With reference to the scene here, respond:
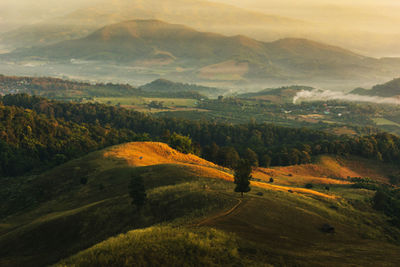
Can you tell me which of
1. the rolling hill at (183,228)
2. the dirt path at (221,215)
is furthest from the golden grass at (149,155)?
the dirt path at (221,215)

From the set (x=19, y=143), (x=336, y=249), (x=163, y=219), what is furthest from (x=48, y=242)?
(x=19, y=143)

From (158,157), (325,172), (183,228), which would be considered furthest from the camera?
(325,172)

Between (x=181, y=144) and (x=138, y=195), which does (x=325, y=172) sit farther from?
(x=138, y=195)

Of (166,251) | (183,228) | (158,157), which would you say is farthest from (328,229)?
(158,157)

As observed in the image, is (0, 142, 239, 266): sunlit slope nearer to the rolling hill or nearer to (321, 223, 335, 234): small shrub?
the rolling hill

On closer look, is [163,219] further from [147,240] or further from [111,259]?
[111,259]

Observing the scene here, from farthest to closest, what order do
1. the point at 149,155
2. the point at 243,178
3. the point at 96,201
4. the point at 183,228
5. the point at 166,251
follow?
1. the point at 149,155
2. the point at 96,201
3. the point at 243,178
4. the point at 183,228
5. the point at 166,251

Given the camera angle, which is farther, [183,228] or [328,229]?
[328,229]
